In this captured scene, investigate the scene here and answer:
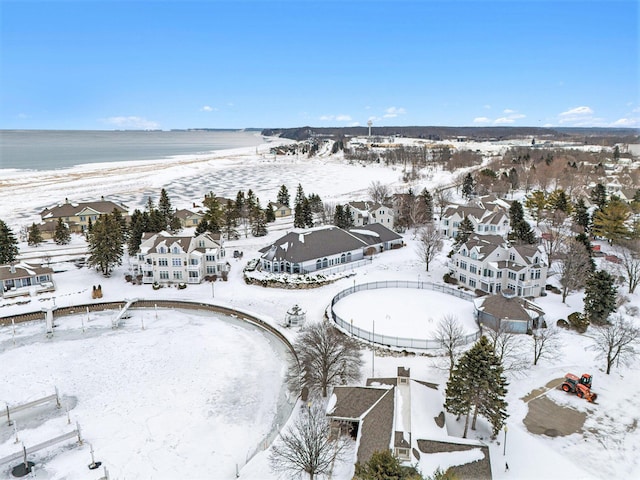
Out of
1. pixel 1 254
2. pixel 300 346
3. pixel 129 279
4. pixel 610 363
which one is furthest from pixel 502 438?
pixel 1 254

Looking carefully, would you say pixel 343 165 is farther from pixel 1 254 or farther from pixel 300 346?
pixel 300 346

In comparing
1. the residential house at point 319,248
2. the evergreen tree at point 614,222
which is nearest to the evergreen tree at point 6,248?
the residential house at point 319,248

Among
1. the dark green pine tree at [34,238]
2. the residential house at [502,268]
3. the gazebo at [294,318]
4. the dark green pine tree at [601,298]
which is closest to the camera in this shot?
the dark green pine tree at [601,298]

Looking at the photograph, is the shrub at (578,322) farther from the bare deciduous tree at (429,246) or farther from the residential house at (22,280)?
the residential house at (22,280)

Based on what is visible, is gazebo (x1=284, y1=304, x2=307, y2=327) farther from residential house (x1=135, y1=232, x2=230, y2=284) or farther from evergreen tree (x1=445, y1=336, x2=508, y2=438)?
evergreen tree (x1=445, y1=336, x2=508, y2=438)

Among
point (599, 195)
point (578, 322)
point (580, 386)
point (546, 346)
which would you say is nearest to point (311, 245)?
point (546, 346)
